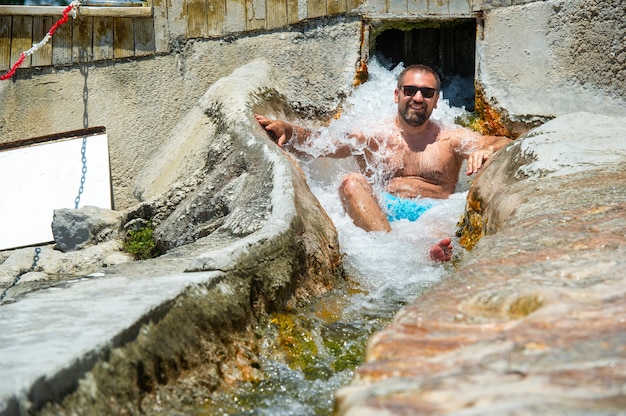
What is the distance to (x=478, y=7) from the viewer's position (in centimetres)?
583

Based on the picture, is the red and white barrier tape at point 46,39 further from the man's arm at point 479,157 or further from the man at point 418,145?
the man's arm at point 479,157

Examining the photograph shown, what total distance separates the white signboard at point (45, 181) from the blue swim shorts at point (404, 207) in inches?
83.7

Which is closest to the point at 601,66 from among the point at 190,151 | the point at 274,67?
the point at 274,67

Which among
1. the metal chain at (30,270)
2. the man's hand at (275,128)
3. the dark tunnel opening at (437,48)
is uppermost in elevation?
the dark tunnel opening at (437,48)

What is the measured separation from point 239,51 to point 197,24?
39 centimetres

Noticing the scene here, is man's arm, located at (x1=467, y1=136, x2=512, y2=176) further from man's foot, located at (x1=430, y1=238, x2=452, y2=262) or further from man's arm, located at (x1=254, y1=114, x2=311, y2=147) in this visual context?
man's arm, located at (x1=254, y1=114, x2=311, y2=147)

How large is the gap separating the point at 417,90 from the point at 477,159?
999 millimetres

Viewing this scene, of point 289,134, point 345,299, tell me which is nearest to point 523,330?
point 345,299

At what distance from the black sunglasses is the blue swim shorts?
82 cm

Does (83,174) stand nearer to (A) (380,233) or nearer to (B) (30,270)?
(B) (30,270)

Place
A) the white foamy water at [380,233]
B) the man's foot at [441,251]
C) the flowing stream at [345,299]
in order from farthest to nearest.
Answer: the man's foot at [441,251] → the white foamy water at [380,233] → the flowing stream at [345,299]

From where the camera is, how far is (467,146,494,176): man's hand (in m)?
4.62

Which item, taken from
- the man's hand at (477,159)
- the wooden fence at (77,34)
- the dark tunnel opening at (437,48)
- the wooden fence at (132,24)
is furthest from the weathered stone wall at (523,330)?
the dark tunnel opening at (437,48)

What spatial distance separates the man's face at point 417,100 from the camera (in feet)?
18.0
